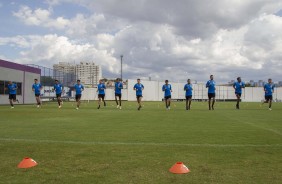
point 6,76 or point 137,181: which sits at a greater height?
point 6,76

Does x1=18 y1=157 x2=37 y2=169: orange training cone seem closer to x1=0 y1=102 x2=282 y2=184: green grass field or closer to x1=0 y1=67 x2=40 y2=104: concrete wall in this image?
x1=0 y1=102 x2=282 y2=184: green grass field

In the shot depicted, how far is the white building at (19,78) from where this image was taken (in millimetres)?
34594

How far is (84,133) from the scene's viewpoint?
940 centimetres

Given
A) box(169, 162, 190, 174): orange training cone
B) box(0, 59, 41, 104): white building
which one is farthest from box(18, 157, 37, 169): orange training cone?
box(0, 59, 41, 104): white building

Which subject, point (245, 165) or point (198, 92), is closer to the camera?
point (245, 165)

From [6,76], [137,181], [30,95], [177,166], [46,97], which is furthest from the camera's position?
[46,97]

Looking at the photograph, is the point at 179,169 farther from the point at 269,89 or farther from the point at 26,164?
the point at 269,89

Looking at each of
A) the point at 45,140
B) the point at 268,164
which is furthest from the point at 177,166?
the point at 45,140

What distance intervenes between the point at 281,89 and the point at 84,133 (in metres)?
68.3

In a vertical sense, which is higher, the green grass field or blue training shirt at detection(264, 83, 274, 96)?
blue training shirt at detection(264, 83, 274, 96)

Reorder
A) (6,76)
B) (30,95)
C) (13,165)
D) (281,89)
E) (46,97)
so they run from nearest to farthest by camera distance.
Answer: (13,165), (6,76), (30,95), (46,97), (281,89)

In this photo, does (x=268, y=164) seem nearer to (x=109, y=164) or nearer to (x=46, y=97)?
(x=109, y=164)

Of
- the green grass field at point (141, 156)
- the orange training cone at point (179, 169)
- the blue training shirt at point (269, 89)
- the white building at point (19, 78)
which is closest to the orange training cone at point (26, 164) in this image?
the green grass field at point (141, 156)

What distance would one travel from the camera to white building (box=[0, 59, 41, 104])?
34594mm
